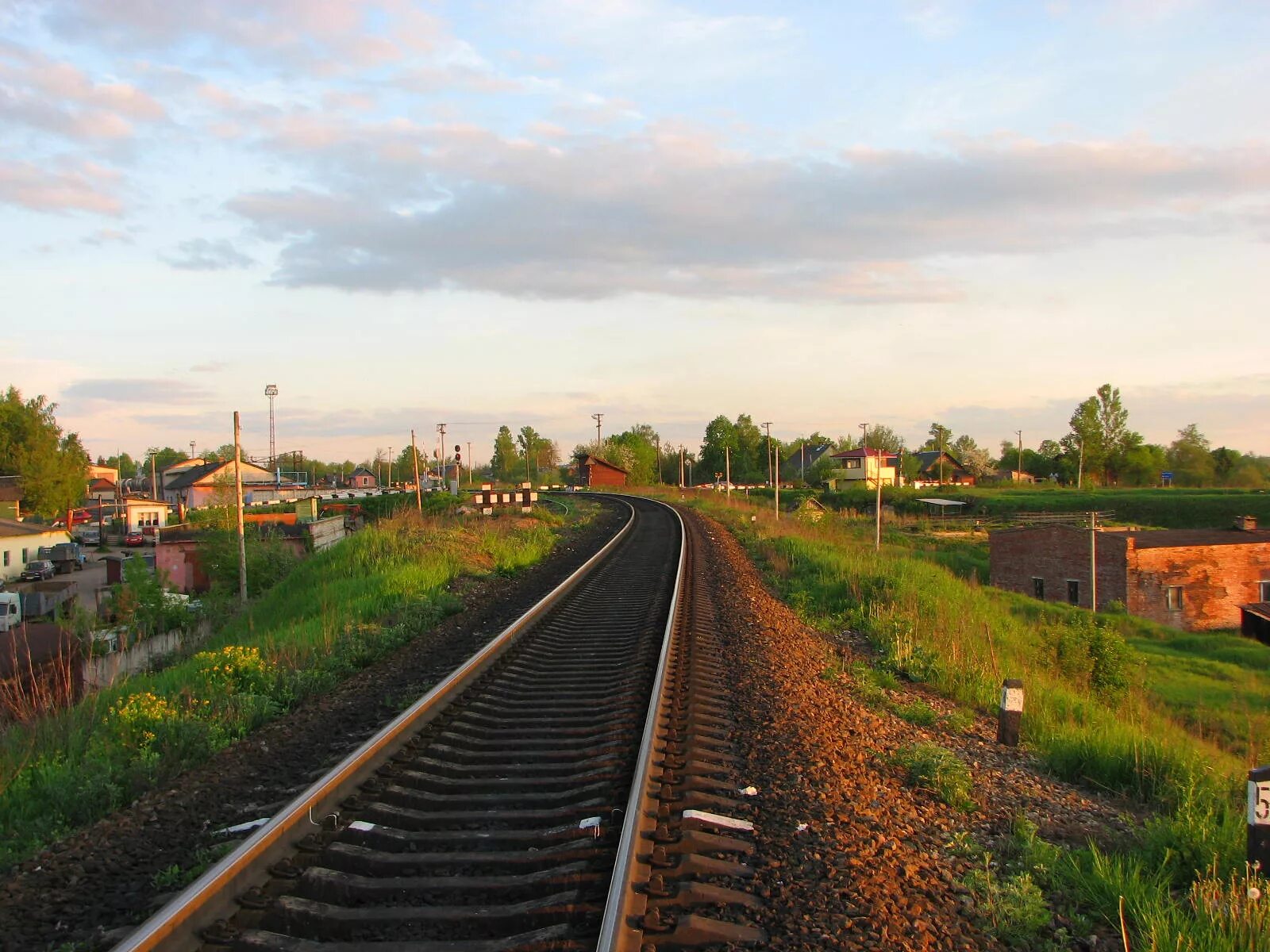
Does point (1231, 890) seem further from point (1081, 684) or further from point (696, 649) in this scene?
point (1081, 684)

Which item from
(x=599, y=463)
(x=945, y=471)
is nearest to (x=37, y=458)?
(x=599, y=463)

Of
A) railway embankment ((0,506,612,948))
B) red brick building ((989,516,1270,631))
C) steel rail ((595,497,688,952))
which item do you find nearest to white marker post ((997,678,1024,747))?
steel rail ((595,497,688,952))

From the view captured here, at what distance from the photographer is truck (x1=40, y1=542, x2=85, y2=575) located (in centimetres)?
5134

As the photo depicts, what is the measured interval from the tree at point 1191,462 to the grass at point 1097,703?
290 feet

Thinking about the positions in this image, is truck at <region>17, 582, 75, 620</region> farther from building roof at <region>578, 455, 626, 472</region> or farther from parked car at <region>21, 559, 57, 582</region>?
building roof at <region>578, 455, 626, 472</region>

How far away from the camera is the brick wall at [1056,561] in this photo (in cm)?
3759

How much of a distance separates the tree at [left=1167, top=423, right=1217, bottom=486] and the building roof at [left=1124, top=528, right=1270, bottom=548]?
67.5 metres

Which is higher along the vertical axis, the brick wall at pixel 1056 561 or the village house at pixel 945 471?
the village house at pixel 945 471

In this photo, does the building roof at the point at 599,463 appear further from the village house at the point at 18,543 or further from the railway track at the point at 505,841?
the railway track at the point at 505,841

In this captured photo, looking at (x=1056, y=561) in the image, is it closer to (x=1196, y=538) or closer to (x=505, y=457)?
(x=1196, y=538)

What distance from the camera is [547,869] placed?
12.3 ft

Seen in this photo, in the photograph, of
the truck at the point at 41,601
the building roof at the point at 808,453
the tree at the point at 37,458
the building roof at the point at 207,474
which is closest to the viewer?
the truck at the point at 41,601

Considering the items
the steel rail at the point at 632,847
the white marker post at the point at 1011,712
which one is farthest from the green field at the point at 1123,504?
the steel rail at the point at 632,847

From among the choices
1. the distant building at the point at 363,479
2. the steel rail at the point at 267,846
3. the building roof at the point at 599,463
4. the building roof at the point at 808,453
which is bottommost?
the steel rail at the point at 267,846
